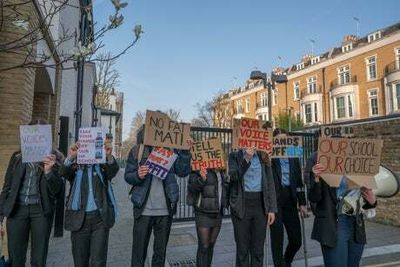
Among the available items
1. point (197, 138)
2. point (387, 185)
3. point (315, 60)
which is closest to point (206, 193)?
point (387, 185)

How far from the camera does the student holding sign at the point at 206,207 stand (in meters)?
4.90

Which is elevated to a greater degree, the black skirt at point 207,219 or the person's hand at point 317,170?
the person's hand at point 317,170

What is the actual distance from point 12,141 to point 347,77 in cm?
4650

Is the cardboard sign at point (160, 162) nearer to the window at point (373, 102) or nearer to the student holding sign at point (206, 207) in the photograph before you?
the student holding sign at point (206, 207)

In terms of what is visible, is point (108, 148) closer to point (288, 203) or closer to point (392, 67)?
point (288, 203)

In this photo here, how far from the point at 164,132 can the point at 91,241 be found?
64.4 inches

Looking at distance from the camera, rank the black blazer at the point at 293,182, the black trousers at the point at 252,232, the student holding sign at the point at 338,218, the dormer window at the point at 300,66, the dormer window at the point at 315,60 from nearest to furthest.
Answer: the student holding sign at the point at 338,218, the black trousers at the point at 252,232, the black blazer at the point at 293,182, the dormer window at the point at 315,60, the dormer window at the point at 300,66

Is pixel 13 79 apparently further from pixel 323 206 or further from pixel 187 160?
pixel 323 206

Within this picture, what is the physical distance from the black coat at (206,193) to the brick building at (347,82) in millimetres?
39855

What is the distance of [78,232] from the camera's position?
4.14 m

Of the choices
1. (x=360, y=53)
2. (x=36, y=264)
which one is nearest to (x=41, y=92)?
(x=36, y=264)

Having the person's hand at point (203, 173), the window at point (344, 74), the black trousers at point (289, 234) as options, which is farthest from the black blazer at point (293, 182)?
the window at point (344, 74)

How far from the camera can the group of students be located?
4.11 metres

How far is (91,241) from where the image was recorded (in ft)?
13.7
